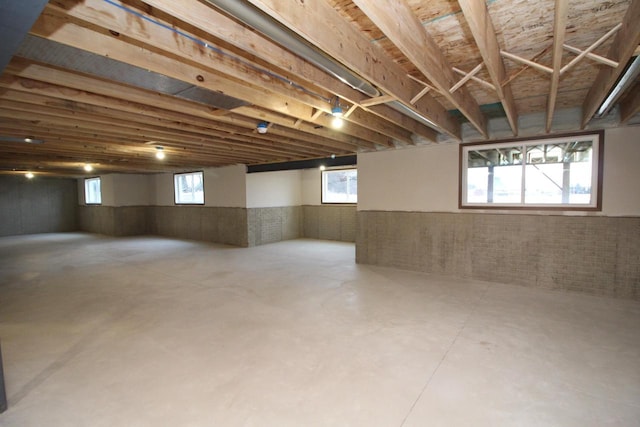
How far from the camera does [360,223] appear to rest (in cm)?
585

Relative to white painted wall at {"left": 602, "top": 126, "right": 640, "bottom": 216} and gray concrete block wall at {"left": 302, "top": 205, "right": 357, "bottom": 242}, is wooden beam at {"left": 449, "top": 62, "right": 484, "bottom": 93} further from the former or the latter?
gray concrete block wall at {"left": 302, "top": 205, "right": 357, "bottom": 242}

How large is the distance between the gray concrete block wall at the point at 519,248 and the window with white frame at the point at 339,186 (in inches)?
118

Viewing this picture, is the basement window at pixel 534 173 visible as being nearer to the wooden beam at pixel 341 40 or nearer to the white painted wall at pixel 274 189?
the wooden beam at pixel 341 40

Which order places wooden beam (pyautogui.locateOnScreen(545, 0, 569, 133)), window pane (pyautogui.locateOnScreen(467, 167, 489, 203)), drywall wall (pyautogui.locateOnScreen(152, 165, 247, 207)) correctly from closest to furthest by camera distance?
wooden beam (pyautogui.locateOnScreen(545, 0, 569, 133)), window pane (pyautogui.locateOnScreen(467, 167, 489, 203)), drywall wall (pyautogui.locateOnScreen(152, 165, 247, 207))

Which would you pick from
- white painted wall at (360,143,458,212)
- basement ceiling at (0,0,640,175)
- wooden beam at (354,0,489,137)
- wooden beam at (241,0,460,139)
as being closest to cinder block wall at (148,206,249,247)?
white painted wall at (360,143,458,212)

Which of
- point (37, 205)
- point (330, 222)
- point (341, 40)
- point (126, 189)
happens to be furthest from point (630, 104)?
point (37, 205)

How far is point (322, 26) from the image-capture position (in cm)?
172

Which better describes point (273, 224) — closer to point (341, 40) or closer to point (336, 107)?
point (336, 107)

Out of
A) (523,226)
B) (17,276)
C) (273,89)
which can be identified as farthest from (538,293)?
(17,276)

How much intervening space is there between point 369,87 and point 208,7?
1.34m

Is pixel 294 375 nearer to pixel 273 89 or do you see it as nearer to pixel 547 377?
pixel 547 377

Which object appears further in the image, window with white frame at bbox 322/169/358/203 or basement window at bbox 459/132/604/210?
window with white frame at bbox 322/169/358/203

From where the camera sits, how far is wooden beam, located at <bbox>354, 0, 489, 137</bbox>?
1.52 meters

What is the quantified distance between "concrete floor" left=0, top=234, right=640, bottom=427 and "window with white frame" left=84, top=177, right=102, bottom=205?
7.81 meters
